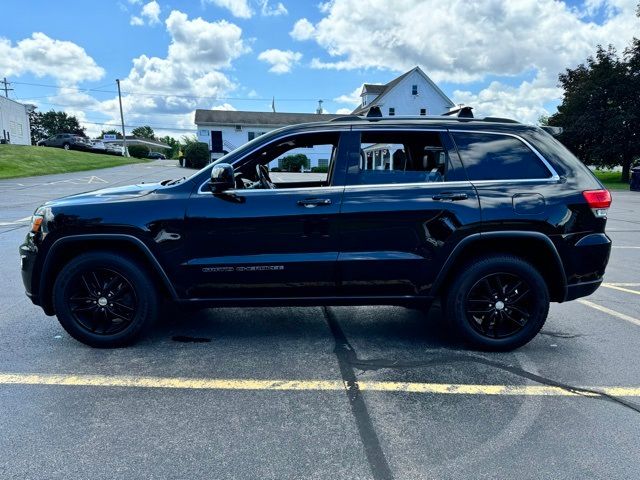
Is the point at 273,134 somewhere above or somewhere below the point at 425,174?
above

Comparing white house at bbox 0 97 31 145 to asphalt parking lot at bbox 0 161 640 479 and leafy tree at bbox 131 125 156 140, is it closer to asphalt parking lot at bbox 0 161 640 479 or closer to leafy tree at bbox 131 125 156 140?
asphalt parking lot at bbox 0 161 640 479

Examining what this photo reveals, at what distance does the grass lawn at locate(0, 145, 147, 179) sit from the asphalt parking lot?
80.6 feet

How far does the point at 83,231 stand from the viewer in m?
3.70

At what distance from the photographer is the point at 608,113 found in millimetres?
34719

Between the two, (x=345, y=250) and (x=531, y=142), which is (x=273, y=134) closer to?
(x=345, y=250)

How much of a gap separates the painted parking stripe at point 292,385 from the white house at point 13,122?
46.2m

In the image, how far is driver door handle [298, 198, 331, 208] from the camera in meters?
3.68

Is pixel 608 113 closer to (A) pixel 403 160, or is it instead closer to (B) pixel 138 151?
(A) pixel 403 160

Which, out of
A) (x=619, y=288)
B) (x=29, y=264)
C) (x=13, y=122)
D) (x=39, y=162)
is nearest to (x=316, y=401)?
(x=29, y=264)

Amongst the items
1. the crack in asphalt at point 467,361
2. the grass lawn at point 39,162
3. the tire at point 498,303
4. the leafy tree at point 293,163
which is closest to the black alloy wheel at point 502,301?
the tire at point 498,303

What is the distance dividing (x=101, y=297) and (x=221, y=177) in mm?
1490

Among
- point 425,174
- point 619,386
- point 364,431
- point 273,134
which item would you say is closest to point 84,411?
point 364,431

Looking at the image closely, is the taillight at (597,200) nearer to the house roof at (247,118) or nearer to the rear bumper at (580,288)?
the rear bumper at (580,288)

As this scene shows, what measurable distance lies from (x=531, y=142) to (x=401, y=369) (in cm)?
221
